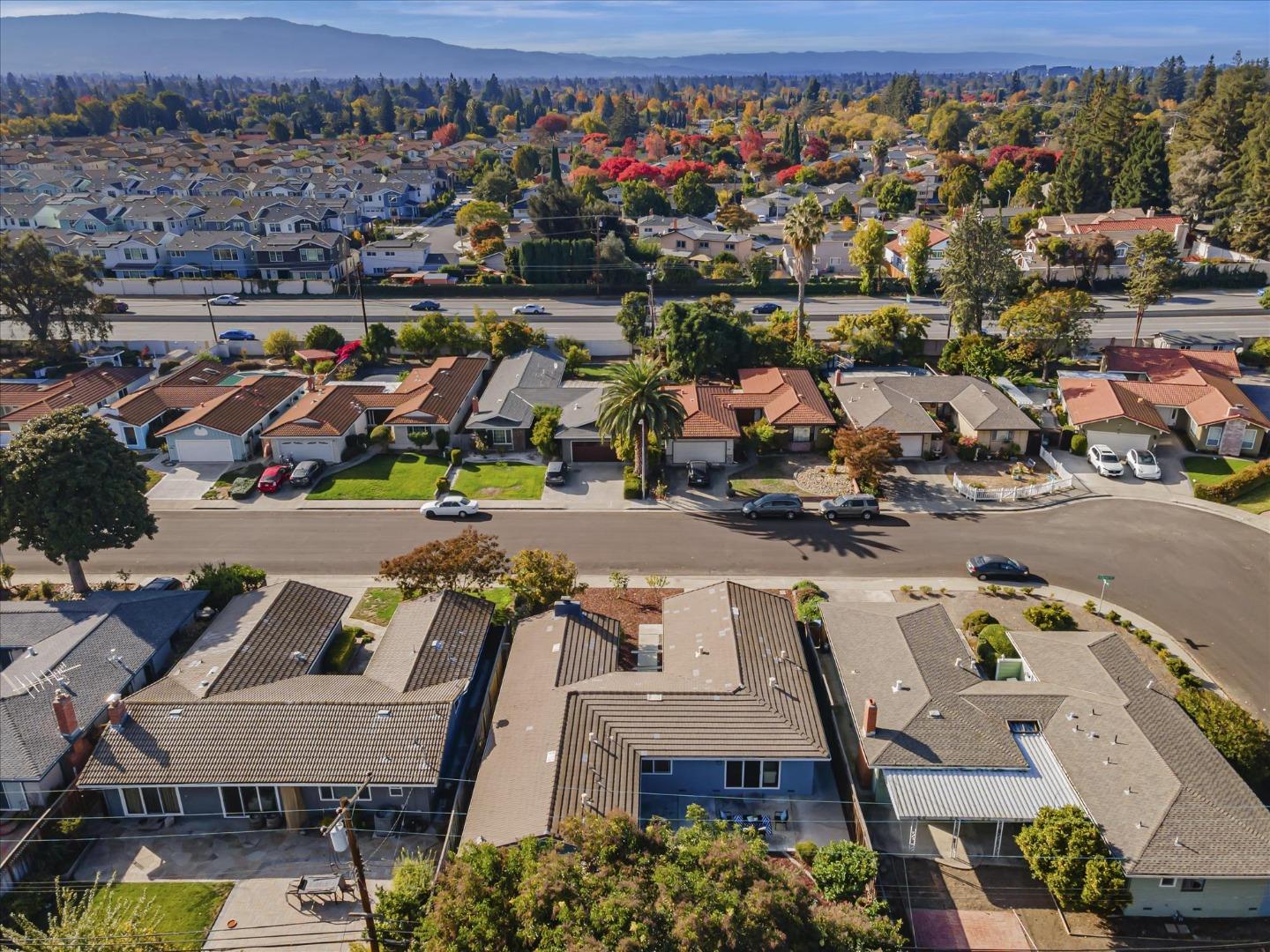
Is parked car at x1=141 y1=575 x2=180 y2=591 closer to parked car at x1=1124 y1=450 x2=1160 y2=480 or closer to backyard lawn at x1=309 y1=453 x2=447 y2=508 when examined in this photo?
backyard lawn at x1=309 y1=453 x2=447 y2=508

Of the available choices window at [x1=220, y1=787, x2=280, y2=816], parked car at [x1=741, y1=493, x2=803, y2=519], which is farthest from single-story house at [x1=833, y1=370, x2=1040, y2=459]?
window at [x1=220, y1=787, x2=280, y2=816]

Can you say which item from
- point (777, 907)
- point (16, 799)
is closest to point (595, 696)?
point (777, 907)

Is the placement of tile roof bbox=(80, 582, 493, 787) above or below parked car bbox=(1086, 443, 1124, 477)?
above

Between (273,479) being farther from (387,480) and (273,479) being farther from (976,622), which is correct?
(976,622)

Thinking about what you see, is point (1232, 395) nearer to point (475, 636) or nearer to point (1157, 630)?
point (1157, 630)

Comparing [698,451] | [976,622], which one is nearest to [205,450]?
[698,451]
